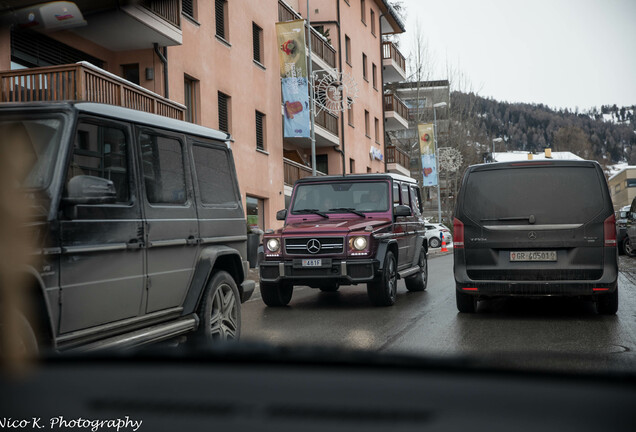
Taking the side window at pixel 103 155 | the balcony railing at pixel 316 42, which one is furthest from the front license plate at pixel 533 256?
the balcony railing at pixel 316 42

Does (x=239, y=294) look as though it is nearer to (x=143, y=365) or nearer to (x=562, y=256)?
(x=562, y=256)

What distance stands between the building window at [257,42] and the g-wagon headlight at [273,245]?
15.9m

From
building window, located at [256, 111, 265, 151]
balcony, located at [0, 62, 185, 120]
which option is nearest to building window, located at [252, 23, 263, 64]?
building window, located at [256, 111, 265, 151]

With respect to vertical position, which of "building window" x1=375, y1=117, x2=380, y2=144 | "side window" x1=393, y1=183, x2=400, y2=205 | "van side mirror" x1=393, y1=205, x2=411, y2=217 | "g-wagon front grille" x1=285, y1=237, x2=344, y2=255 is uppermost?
"building window" x1=375, y1=117, x2=380, y2=144

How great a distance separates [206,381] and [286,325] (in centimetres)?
783

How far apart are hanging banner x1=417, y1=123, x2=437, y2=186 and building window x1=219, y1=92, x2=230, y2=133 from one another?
2379 cm

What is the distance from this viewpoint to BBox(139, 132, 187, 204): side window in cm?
530

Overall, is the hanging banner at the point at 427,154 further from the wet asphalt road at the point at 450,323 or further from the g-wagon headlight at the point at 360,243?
the g-wagon headlight at the point at 360,243

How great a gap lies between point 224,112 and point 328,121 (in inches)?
455

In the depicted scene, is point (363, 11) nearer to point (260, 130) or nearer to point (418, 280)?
point (260, 130)

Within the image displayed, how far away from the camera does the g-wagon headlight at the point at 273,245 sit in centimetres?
1092

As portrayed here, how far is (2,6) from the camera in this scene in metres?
1.17

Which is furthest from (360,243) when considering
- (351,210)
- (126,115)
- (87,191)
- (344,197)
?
(87,191)

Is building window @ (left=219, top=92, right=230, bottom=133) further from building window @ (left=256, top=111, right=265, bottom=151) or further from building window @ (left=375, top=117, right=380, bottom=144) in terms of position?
building window @ (left=375, top=117, right=380, bottom=144)
